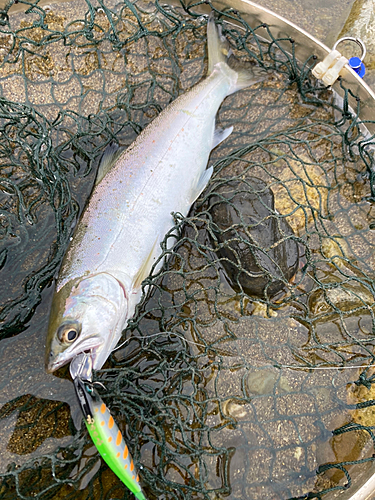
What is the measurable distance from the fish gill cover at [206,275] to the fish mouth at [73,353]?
0.62 ft

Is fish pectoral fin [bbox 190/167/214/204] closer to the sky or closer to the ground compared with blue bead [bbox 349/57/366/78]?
closer to the ground

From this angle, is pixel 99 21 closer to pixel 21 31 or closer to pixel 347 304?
pixel 21 31

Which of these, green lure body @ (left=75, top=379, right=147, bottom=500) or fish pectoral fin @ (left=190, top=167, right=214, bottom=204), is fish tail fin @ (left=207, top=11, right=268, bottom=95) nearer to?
fish pectoral fin @ (left=190, top=167, right=214, bottom=204)

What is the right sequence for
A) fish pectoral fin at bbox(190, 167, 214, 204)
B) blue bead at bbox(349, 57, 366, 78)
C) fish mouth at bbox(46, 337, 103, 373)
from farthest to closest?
blue bead at bbox(349, 57, 366, 78) < fish pectoral fin at bbox(190, 167, 214, 204) < fish mouth at bbox(46, 337, 103, 373)

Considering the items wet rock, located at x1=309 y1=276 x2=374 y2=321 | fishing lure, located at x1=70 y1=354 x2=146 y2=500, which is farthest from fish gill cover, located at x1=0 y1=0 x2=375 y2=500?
fishing lure, located at x1=70 y1=354 x2=146 y2=500

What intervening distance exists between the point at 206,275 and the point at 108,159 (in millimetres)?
1174

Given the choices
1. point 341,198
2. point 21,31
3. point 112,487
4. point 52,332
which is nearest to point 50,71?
point 21,31

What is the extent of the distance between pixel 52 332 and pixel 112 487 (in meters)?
1.06

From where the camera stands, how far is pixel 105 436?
177cm

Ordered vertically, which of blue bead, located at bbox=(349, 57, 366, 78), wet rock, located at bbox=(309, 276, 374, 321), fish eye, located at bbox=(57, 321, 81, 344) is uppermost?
blue bead, located at bbox=(349, 57, 366, 78)

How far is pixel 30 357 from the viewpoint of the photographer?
8.16ft

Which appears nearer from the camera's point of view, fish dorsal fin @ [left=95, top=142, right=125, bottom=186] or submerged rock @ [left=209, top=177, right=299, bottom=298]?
submerged rock @ [left=209, top=177, right=299, bottom=298]

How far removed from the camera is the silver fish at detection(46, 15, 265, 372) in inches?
87.4

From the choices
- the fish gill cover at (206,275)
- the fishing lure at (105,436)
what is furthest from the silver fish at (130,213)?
the fishing lure at (105,436)
